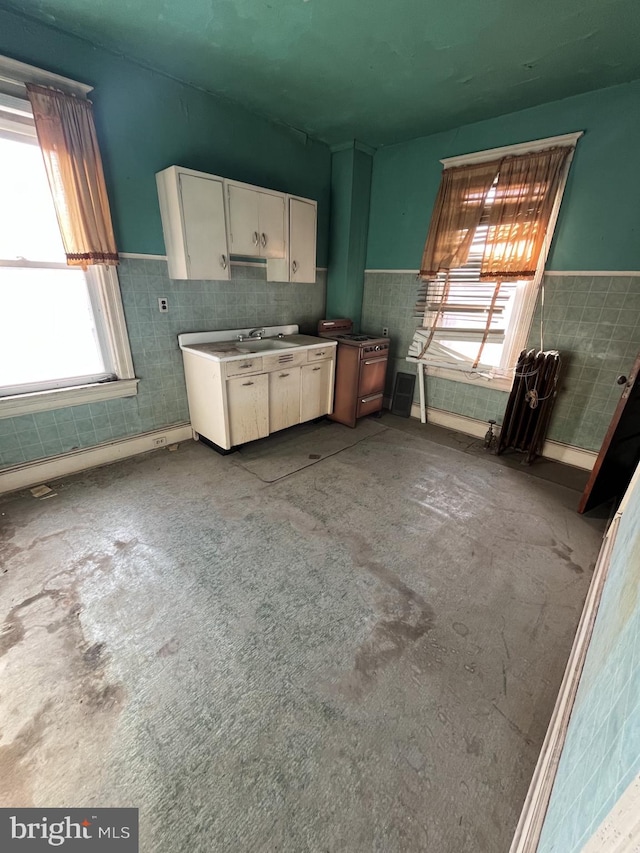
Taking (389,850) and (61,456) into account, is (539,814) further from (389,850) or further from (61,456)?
(61,456)

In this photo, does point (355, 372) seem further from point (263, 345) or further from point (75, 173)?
point (75, 173)

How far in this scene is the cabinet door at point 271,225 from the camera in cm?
304

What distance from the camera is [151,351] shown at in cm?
294

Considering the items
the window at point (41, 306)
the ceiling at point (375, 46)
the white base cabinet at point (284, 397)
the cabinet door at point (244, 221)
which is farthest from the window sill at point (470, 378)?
the window at point (41, 306)

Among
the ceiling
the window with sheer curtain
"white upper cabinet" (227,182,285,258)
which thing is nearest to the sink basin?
"white upper cabinet" (227,182,285,258)

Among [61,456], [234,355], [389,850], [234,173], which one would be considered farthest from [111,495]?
[234,173]

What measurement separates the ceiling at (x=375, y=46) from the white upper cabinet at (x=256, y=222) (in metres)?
0.70

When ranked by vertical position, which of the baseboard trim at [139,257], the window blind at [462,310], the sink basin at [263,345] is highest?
the baseboard trim at [139,257]

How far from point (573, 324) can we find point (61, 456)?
4339mm

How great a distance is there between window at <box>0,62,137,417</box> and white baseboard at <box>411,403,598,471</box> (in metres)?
3.16

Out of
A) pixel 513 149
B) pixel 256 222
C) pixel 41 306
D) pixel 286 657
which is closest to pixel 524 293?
pixel 513 149

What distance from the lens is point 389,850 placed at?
0.97 metres

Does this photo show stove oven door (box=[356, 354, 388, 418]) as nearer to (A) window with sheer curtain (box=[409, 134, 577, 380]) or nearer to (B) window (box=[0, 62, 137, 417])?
(A) window with sheer curtain (box=[409, 134, 577, 380])

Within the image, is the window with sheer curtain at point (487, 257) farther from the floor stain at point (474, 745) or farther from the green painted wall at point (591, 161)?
the floor stain at point (474, 745)
